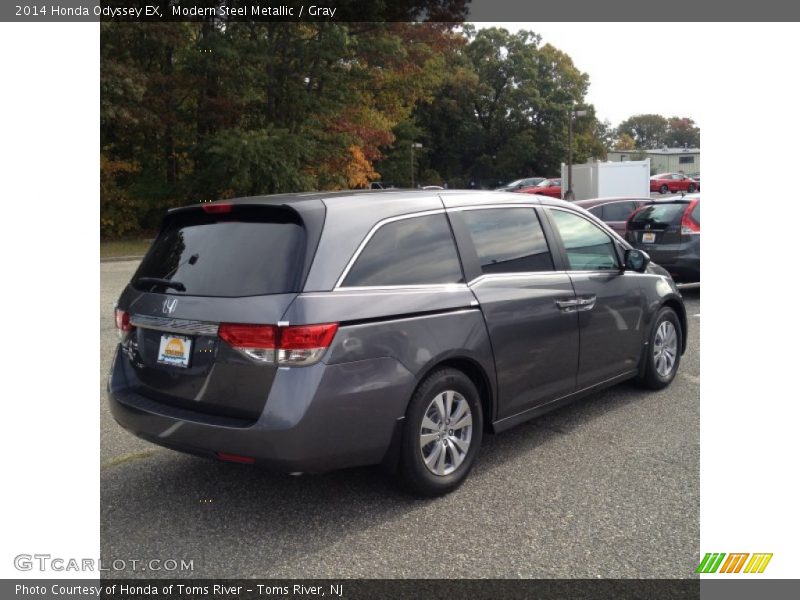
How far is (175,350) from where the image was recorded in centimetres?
380

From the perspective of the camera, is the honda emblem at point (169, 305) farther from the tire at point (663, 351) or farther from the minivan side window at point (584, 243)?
the tire at point (663, 351)

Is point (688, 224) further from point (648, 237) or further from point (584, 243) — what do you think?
point (584, 243)

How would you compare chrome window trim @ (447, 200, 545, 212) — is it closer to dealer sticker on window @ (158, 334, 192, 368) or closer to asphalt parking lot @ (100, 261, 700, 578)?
asphalt parking lot @ (100, 261, 700, 578)

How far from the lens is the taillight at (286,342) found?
344 cm

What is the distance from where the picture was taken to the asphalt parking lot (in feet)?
Answer: 11.0

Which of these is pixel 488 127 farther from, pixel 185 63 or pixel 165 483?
pixel 165 483

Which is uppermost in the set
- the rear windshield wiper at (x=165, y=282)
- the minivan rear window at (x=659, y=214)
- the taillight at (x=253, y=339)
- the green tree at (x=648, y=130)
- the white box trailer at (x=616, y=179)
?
the green tree at (x=648, y=130)

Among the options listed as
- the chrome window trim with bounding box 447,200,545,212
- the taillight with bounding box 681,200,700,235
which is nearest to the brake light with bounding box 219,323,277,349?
the chrome window trim with bounding box 447,200,545,212

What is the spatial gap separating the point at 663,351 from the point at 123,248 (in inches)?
803

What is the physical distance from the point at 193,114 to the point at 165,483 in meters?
25.9

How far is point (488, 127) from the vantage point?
70.4m

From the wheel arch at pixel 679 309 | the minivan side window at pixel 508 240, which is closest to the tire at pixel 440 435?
the minivan side window at pixel 508 240
